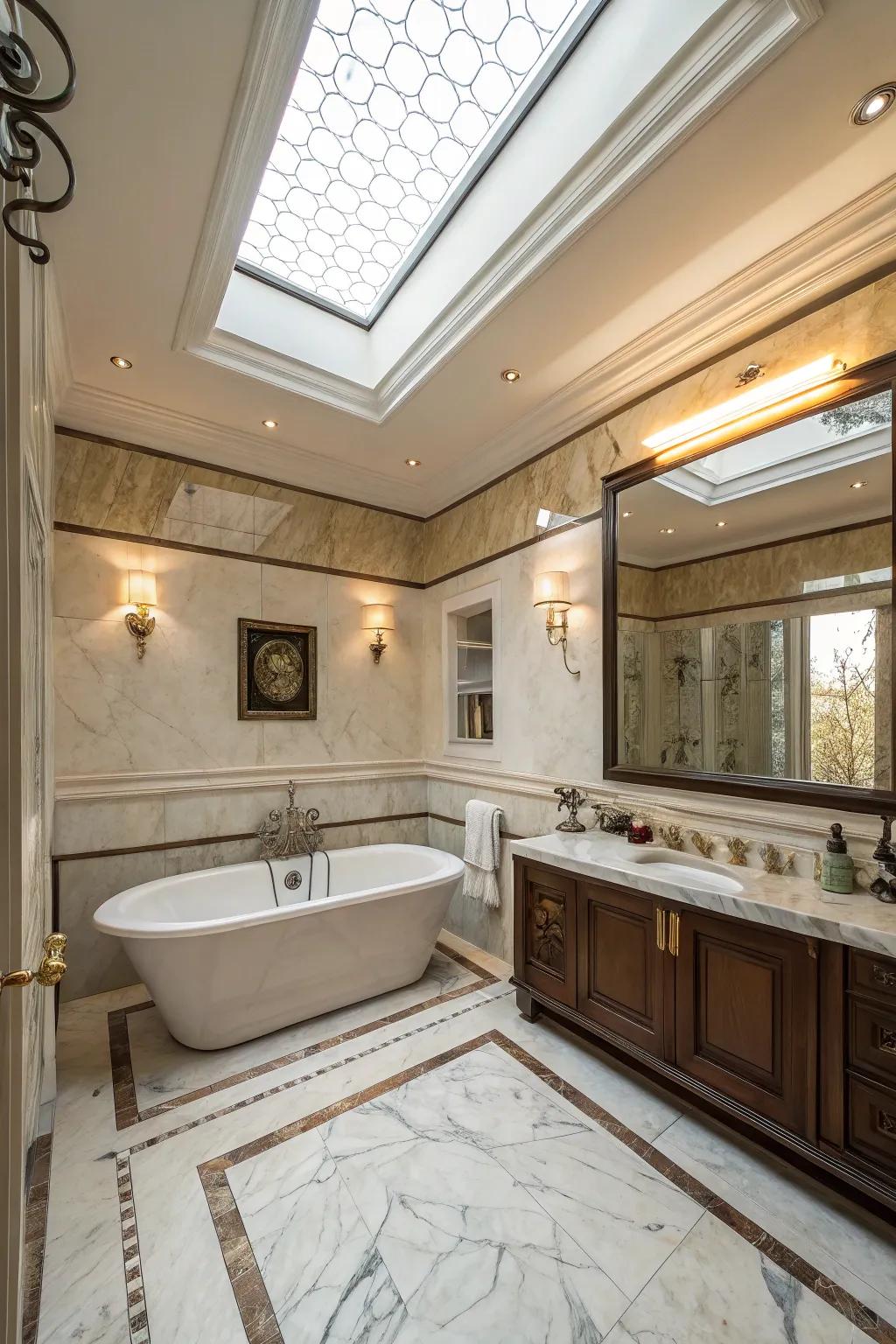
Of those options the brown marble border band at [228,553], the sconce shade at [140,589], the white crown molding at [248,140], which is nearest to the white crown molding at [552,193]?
the white crown molding at [248,140]

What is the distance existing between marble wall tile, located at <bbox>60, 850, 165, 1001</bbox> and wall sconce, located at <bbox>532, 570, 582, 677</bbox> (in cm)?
248

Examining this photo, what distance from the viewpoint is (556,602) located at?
2.76 meters

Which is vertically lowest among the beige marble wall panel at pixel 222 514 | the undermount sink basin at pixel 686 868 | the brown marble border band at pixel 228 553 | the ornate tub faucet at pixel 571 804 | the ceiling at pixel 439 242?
the undermount sink basin at pixel 686 868

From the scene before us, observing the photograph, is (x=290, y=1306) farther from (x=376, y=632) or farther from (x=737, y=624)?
(x=376, y=632)

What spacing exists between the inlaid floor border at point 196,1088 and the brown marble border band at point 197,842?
28.5 inches

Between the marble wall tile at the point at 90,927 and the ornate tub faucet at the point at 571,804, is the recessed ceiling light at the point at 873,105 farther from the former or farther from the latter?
the marble wall tile at the point at 90,927

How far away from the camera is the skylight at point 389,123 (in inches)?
64.9

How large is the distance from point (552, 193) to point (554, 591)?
59.2 inches

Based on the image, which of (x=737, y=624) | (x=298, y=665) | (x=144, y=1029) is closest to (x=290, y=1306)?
(x=144, y=1029)

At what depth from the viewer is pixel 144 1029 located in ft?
8.16

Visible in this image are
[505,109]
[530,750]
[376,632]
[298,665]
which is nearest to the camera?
[505,109]

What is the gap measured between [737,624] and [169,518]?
2.88 m

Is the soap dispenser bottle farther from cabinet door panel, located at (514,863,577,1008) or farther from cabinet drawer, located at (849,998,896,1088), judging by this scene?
cabinet door panel, located at (514,863,577,1008)

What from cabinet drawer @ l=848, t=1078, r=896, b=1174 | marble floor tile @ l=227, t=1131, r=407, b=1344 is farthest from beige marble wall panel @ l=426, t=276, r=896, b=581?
marble floor tile @ l=227, t=1131, r=407, b=1344
